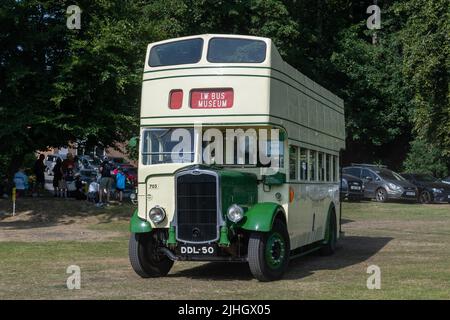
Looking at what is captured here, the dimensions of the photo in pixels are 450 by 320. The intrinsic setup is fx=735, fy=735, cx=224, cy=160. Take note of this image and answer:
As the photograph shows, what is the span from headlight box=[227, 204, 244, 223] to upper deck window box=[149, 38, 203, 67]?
2627 millimetres

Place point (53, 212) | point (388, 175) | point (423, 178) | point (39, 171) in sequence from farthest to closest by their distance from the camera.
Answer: point (423, 178) < point (388, 175) < point (39, 171) < point (53, 212)

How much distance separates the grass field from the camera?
35.6ft

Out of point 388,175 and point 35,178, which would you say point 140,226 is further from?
point 388,175

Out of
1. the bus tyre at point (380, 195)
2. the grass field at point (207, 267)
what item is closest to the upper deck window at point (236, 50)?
the grass field at point (207, 267)

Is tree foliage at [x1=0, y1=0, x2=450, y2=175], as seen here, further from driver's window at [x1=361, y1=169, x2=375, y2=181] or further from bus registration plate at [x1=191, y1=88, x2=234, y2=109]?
bus registration plate at [x1=191, y1=88, x2=234, y2=109]

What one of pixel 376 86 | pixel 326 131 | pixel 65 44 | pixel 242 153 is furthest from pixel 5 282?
pixel 376 86

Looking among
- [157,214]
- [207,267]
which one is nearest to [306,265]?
[207,267]

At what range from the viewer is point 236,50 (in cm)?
1241

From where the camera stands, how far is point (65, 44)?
2692 centimetres

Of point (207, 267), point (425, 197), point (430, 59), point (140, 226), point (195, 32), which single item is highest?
point (195, 32)

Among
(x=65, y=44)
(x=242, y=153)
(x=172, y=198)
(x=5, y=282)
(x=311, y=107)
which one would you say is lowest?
(x=5, y=282)

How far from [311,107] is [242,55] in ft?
10.1

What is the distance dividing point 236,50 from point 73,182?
794 inches

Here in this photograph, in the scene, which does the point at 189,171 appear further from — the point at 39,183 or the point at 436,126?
the point at 436,126
